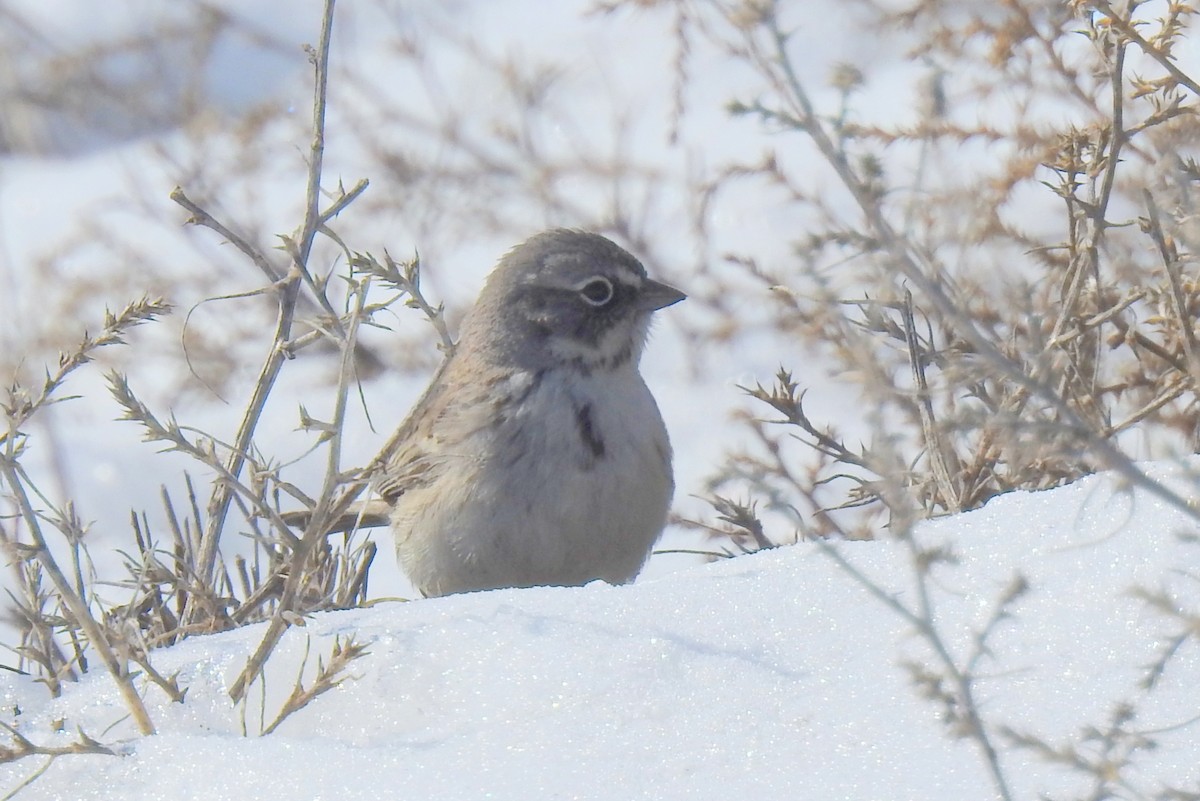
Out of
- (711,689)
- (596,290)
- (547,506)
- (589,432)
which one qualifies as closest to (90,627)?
(711,689)

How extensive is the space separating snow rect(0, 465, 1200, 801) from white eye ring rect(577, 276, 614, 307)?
1.95 m

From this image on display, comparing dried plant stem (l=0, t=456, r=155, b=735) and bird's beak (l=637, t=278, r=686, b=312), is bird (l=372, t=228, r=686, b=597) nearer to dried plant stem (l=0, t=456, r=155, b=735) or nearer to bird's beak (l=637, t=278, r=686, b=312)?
bird's beak (l=637, t=278, r=686, b=312)

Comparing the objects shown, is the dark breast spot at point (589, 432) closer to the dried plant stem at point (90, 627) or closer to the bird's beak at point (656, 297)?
the bird's beak at point (656, 297)

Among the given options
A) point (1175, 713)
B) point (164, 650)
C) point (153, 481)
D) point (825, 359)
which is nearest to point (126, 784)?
point (164, 650)

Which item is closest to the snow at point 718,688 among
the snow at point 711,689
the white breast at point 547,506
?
the snow at point 711,689

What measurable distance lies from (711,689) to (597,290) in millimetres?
2535

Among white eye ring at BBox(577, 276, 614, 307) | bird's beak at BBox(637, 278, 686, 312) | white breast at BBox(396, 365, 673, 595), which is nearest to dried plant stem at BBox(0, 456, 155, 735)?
white breast at BBox(396, 365, 673, 595)

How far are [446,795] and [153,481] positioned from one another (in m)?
5.26

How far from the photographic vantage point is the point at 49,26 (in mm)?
10359

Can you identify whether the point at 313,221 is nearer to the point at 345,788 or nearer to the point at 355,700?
the point at 355,700

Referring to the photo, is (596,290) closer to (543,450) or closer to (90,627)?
(543,450)

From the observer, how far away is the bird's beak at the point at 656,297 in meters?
5.19

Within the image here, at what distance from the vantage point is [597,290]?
17.0 feet

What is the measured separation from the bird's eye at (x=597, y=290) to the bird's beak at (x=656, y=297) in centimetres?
10
